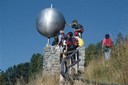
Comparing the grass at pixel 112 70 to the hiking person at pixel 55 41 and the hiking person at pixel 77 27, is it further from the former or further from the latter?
the hiking person at pixel 55 41

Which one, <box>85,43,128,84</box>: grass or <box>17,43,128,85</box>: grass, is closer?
<box>85,43,128,84</box>: grass

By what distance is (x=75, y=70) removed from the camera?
15.0m

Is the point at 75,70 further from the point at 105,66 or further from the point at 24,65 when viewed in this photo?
the point at 24,65

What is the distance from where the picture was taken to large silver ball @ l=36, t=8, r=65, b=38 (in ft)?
70.8

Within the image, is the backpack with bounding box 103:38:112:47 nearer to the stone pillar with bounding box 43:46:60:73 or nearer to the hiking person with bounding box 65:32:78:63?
the hiking person with bounding box 65:32:78:63

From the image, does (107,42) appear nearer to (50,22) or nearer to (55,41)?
(55,41)

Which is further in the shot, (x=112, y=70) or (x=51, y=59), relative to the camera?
(x=51, y=59)

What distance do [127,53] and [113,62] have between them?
1.17 metres

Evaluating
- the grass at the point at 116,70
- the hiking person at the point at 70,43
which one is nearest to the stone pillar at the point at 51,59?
the hiking person at the point at 70,43

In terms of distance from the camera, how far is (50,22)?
2155cm

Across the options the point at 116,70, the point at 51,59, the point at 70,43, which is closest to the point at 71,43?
the point at 70,43

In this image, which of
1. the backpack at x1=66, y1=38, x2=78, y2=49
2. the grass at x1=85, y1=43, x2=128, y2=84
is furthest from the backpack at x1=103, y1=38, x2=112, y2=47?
the grass at x1=85, y1=43, x2=128, y2=84

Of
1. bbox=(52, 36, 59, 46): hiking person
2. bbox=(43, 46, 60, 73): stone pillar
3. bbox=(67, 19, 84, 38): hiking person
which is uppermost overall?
bbox=(67, 19, 84, 38): hiking person

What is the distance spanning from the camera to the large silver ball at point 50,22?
21.6 meters
